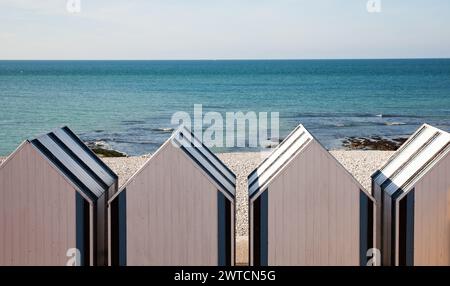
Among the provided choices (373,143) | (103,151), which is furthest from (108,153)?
(373,143)

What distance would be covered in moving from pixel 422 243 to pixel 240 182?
14.2 m

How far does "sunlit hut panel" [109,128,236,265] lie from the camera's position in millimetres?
10367

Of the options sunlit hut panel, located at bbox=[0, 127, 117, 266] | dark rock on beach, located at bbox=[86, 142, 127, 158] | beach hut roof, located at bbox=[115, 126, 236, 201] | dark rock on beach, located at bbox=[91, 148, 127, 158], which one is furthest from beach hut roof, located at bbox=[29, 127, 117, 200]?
dark rock on beach, located at bbox=[91, 148, 127, 158]

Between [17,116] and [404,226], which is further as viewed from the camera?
[17,116]

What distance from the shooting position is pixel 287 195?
10.5 meters

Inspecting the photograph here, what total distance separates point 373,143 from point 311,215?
3239 cm

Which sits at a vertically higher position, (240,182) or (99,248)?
(240,182)

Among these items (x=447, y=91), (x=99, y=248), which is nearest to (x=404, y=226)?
(x=99, y=248)

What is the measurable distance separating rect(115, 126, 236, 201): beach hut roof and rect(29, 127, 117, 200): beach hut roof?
2.12 feet

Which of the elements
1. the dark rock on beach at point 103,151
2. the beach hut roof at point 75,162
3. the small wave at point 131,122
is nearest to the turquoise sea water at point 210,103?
the small wave at point 131,122

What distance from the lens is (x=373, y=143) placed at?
42.0 metres

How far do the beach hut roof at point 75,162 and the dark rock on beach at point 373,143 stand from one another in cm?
2835
